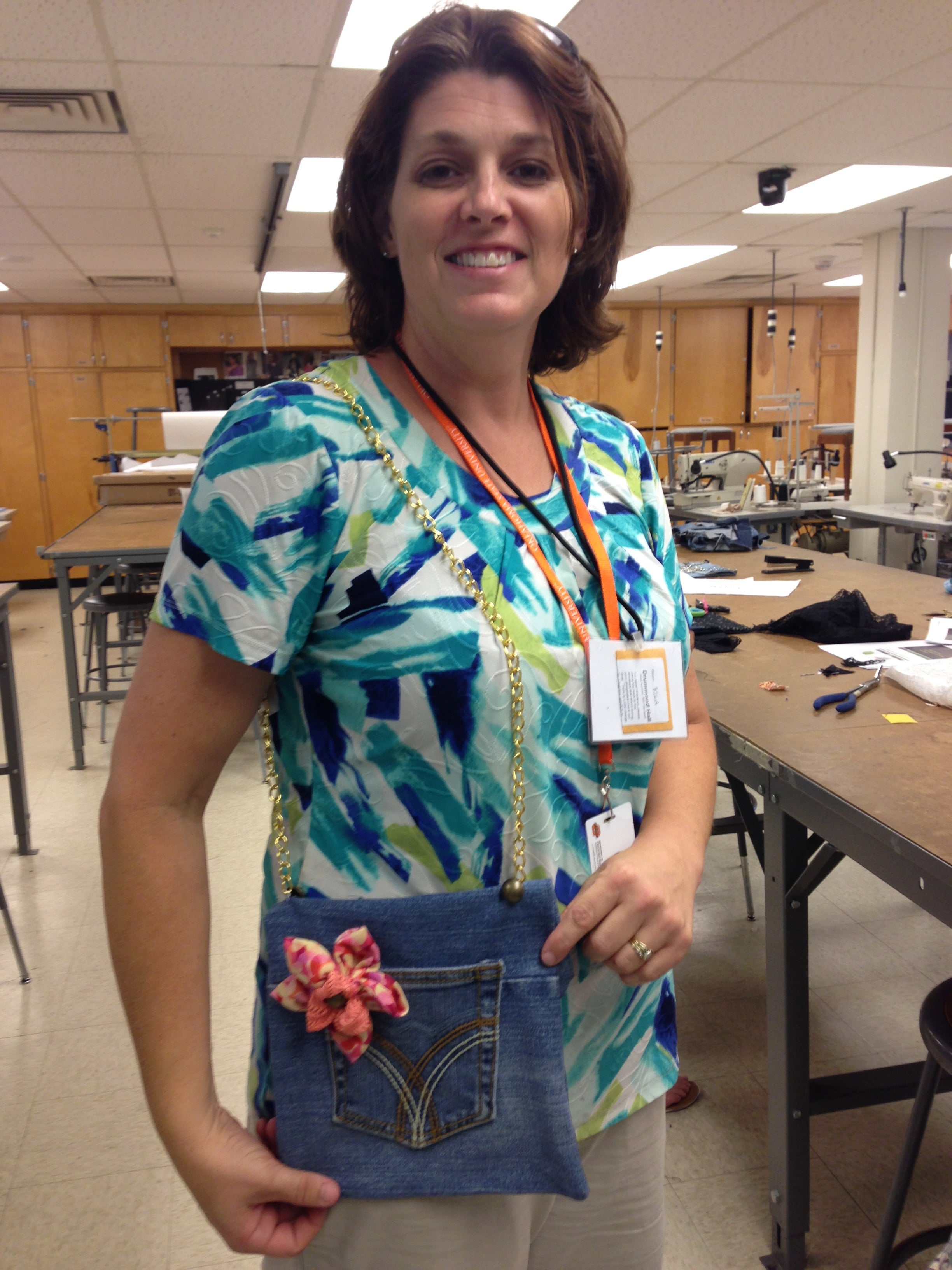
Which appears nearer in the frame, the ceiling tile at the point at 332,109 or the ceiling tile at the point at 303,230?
the ceiling tile at the point at 332,109

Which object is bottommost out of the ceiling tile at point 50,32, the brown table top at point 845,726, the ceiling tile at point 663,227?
the brown table top at point 845,726

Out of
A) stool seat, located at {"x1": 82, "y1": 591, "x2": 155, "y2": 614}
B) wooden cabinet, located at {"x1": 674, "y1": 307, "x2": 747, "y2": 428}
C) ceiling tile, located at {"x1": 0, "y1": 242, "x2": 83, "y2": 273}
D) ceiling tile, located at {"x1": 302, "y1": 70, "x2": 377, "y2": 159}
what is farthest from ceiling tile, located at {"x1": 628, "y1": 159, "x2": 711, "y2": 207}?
wooden cabinet, located at {"x1": 674, "y1": 307, "x2": 747, "y2": 428}

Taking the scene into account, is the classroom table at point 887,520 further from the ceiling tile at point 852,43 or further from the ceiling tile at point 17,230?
the ceiling tile at point 17,230

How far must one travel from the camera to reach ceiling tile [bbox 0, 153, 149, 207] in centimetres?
423

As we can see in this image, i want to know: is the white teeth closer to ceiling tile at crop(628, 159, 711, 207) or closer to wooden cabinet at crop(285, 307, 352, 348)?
ceiling tile at crop(628, 159, 711, 207)

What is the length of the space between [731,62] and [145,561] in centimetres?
288

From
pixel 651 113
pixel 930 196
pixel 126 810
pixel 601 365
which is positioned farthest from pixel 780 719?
pixel 601 365

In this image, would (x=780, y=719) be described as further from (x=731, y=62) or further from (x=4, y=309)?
(x=4, y=309)

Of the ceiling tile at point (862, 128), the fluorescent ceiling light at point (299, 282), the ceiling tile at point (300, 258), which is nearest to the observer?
the ceiling tile at point (862, 128)

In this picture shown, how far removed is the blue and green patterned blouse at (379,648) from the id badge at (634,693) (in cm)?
1

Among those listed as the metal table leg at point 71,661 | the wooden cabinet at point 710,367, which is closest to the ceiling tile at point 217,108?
the metal table leg at point 71,661

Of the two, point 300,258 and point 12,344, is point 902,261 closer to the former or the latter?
point 300,258

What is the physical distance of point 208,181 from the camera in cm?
467

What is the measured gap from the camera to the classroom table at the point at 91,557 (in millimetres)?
3635
